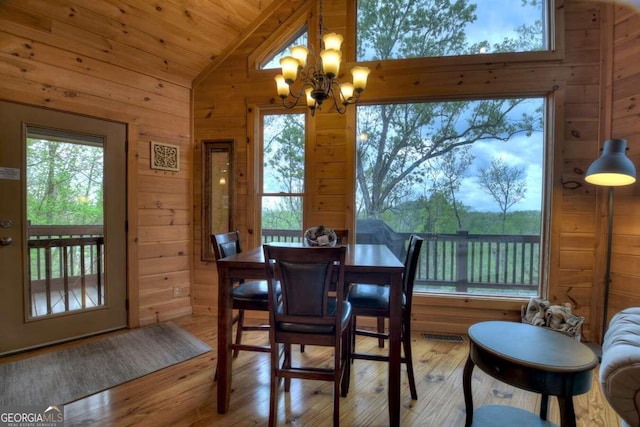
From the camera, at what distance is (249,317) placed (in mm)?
3338

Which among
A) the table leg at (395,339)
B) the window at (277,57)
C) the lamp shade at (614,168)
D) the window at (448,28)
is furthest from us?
the window at (277,57)

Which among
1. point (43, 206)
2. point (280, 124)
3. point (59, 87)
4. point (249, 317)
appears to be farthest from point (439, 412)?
point (59, 87)

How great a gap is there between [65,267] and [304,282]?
2.49m

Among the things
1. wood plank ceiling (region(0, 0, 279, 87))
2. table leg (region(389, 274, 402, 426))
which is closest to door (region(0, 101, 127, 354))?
wood plank ceiling (region(0, 0, 279, 87))

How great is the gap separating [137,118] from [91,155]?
1.80ft

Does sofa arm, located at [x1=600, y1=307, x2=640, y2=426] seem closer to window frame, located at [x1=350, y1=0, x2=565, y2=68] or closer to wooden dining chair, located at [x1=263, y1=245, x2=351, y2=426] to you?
wooden dining chair, located at [x1=263, y1=245, x2=351, y2=426]

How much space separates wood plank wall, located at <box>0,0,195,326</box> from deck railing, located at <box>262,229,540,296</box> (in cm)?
242

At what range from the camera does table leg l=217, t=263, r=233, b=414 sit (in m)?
1.81

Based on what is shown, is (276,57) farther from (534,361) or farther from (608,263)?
(608,263)

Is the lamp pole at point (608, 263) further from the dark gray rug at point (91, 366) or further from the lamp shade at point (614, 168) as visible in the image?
the dark gray rug at point (91, 366)

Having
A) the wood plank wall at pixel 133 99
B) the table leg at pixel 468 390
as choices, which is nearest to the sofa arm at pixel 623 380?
the table leg at pixel 468 390

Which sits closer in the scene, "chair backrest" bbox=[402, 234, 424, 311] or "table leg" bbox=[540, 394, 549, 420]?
"table leg" bbox=[540, 394, 549, 420]

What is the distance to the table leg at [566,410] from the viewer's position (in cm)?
120

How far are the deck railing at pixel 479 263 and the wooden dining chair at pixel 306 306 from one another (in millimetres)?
1777
